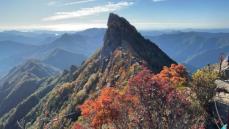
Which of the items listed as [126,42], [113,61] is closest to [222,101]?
[113,61]

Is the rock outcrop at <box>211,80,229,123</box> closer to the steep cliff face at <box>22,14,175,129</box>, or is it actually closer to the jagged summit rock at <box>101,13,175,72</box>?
the steep cliff face at <box>22,14,175,129</box>

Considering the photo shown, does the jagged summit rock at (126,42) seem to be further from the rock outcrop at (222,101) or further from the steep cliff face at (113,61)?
the rock outcrop at (222,101)

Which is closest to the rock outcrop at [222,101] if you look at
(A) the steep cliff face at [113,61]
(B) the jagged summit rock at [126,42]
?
(A) the steep cliff face at [113,61]

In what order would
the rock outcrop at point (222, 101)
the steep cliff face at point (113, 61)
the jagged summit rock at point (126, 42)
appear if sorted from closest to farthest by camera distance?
the rock outcrop at point (222, 101) → the steep cliff face at point (113, 61) → the jagged summit rock at point (126, 42)

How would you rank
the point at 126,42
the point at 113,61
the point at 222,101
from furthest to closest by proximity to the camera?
the point at 126,42
the point at 113,61
the point at 222,101

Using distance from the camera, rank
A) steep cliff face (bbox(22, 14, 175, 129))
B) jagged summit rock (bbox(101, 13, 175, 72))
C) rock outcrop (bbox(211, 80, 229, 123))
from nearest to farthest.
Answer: rock outcrop (bbox(211, 80, 229, 123)), steep cliff face (bbox(22, 14, 175, 129)), jagged summit rock (bbox(101, 13, 175, 72))

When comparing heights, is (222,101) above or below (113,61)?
above

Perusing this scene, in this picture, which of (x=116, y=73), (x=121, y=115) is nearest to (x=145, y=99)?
(x=121, y=115)

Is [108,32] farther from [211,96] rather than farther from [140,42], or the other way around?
[211,96]

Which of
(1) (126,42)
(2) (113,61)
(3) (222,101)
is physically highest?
(3) (222,101)

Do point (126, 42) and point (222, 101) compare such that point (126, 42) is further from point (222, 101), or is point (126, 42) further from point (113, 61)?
point (222, 101)

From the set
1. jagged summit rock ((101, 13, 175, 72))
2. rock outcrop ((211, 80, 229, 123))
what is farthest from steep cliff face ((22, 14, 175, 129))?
rock outcrop ((211, 80, 229, 123))

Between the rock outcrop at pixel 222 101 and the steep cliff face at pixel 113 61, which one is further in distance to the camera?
the steep cliff face at pixel 113 61
